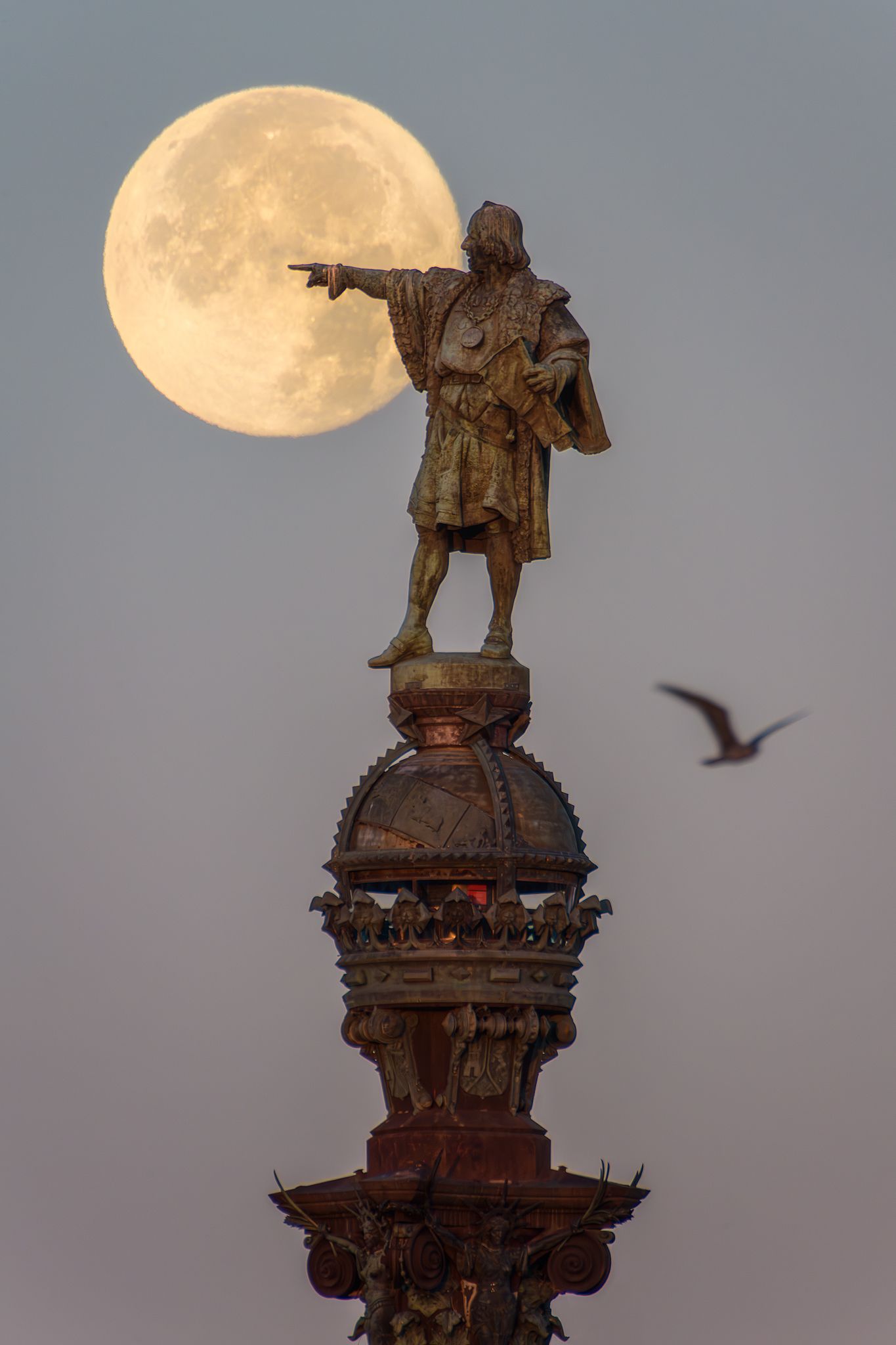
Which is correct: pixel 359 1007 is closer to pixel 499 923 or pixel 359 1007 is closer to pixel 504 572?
pixel 499 923

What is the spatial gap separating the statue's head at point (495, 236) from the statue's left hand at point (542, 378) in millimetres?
1194

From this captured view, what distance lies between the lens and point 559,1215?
35875mm

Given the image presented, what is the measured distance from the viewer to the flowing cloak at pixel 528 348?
37.6m

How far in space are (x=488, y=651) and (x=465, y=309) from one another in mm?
3468

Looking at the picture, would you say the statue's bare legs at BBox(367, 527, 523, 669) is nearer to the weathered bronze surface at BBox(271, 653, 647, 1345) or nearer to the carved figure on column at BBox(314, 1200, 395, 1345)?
the weathered bronze surface at BBox(271, 653, 647, 1345)

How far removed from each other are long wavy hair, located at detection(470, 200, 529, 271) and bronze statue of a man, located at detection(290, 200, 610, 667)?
13 mm

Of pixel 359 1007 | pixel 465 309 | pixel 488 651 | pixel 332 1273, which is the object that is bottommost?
pixel 332 1273

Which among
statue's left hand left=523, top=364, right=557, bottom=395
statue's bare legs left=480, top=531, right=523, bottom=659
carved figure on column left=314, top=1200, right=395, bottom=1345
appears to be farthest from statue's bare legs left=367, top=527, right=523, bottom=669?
carved figure on column left=314, top=1200, right=395, bottom=1345

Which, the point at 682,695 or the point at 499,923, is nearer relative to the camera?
the point at 499,923

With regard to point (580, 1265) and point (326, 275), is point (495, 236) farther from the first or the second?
point (580, 1265)

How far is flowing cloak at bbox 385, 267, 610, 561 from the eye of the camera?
1480 inches

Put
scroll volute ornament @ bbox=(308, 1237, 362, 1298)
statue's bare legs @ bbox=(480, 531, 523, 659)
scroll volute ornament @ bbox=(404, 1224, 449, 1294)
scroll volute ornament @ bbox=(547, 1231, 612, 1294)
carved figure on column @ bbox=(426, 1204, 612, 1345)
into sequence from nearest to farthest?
carved figure on column @ bbox=(426, 1204, 612, 1345) → scroll volute ornament @ bbox=(404, 1224, 449, 1294) → scroll volute ornament @ bbox=(547, 1231, 612, 1294) → scroll volute ornament @ bbox=(308, 1237, 362, 1298) → statue's bare legs @ bbox=(480, 531, 523, 659)

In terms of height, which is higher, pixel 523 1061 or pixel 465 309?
pixel 465 309

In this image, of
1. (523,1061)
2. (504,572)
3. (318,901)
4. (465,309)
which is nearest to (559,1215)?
(523,1061)
